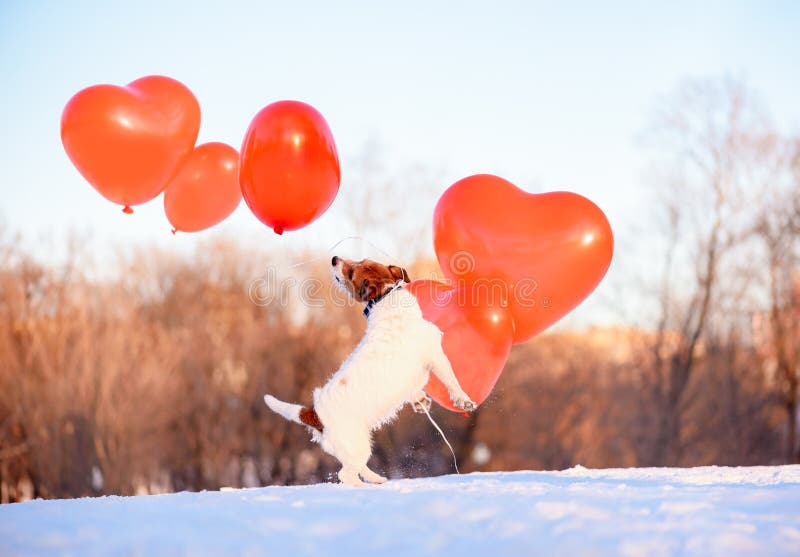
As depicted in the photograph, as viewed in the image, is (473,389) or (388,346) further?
(473,389)

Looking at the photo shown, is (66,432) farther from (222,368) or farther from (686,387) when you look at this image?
(686,387)

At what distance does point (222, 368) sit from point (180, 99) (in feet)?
35.1

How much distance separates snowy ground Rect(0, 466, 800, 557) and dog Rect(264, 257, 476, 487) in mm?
250

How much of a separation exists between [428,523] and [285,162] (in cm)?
203

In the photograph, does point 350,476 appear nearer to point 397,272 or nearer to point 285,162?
point 397,272

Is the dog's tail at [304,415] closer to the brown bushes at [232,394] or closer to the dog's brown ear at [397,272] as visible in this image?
the dog's brown ear at [397,272]

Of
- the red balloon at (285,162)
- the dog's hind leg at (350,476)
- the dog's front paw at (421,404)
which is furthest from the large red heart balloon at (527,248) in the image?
the dog's hind leg at (350,476)

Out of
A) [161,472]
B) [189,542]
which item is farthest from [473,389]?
[161,472]

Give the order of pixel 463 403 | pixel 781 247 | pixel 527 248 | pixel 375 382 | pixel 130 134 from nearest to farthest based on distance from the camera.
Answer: pixel 375 382
pixel 463 403
pixel 527 248
pixel 130 134
pixel 781 247

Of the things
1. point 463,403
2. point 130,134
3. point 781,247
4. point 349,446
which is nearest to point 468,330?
point 463,403

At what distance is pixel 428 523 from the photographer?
245cm

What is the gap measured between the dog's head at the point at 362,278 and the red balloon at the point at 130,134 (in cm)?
164

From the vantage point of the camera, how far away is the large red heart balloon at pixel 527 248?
11.5ft

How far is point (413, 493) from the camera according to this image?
110 inches
